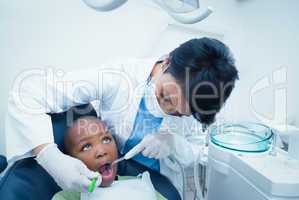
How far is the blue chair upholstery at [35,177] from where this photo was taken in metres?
0.77

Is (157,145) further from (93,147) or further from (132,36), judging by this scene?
(132,36)

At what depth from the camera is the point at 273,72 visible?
1403 mm

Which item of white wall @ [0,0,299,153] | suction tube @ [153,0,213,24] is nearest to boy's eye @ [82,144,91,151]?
white wall @ [0,0,299,153]

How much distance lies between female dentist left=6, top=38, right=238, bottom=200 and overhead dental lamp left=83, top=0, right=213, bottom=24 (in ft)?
0.87

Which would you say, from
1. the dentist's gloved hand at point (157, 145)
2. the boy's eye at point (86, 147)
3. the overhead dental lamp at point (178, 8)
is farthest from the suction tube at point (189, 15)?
the boy's eye at point (86, 147)

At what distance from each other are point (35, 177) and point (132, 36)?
31.4 inches

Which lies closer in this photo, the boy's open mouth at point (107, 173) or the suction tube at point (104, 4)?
the boy's open mouth at point (107, 173)

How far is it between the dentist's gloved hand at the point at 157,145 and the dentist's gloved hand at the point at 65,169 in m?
0.22

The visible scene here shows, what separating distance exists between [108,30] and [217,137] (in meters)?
0.73

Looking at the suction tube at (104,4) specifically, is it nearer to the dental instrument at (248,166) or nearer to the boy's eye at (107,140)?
the boy's eye at (107,140)

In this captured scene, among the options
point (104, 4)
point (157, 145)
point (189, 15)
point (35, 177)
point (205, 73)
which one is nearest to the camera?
point (205, 73)

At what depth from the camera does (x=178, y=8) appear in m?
1.17

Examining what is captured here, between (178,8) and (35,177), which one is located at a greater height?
(178,8)

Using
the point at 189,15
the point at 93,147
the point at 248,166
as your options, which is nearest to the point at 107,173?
the point at 93,147
